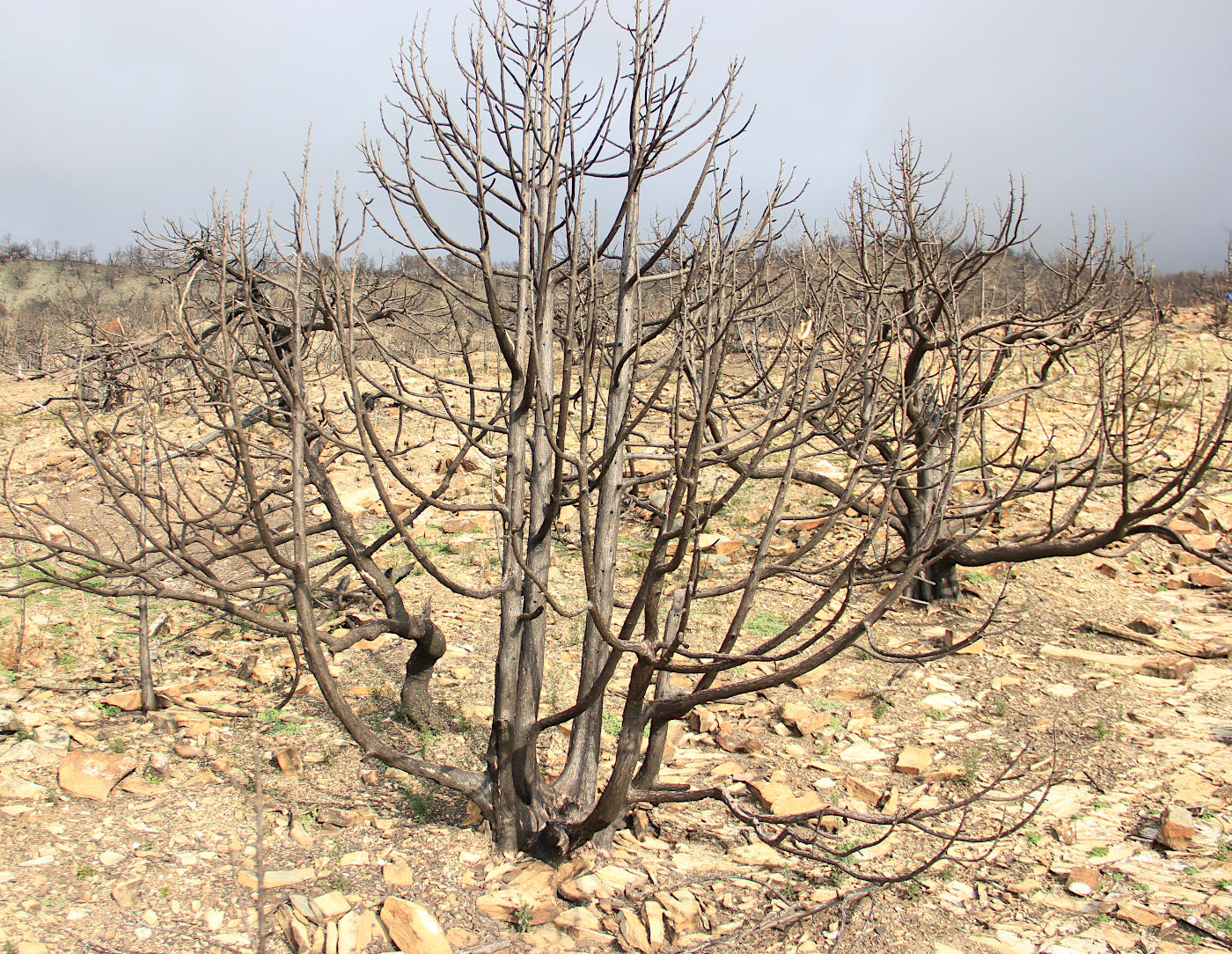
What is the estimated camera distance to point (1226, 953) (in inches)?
123

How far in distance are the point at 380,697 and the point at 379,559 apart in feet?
12.4

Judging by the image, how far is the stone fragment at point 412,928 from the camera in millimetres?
3143

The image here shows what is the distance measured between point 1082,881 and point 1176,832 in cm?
65

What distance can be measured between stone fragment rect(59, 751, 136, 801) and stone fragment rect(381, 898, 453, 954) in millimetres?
1802

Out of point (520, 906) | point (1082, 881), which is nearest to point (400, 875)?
point (520, 906)

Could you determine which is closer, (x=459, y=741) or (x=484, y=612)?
(x=459, y=741)

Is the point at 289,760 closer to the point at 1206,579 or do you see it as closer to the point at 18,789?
the point at 18,789

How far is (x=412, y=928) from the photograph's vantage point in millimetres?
3193

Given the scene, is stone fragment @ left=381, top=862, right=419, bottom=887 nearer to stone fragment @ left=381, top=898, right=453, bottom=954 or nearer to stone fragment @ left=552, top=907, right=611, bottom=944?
stone fragment @ left=381, top=898, right=453, bottom=954

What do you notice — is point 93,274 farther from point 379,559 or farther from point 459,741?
point 459,741

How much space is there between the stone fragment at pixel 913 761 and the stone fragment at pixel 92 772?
14.3 feet

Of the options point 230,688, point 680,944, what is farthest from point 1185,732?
point 230,688

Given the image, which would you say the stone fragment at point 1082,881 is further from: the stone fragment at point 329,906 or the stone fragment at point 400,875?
the stone fragment at point 329,906

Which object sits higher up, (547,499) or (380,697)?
(547,499)
